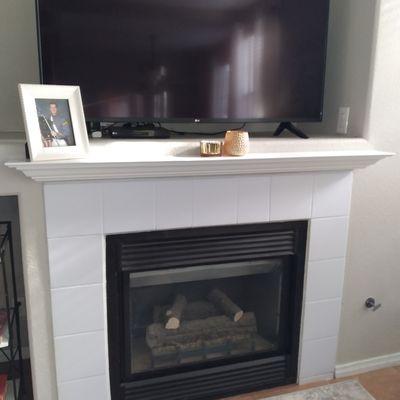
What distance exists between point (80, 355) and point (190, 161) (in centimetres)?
80

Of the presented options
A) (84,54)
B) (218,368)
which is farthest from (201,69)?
(218,368)

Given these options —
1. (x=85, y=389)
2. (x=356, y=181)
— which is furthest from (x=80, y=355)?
(x=356, y=181)

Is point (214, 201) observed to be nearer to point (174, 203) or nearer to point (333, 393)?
point (174, 203)

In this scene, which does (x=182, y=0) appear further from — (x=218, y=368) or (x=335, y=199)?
(x=218, y=368)

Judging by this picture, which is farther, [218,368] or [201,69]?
[218,368]

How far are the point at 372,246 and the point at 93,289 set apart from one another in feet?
3.87

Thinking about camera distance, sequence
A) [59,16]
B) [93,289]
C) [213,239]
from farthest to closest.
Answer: [213,239]
[93,289]
[59,16]

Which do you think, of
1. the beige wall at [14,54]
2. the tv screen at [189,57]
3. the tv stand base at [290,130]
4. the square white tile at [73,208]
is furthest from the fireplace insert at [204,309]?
the beige wall at [14,54]

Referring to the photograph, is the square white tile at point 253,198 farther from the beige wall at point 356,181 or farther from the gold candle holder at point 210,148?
the beige wall at point 356,181

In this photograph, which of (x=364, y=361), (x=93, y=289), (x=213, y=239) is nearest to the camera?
(x=93, y=289)

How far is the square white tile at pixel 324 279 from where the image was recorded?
1.80 metres

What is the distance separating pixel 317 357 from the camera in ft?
6.26

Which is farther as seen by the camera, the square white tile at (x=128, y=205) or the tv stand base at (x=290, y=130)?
the tv stand base at (x=290, y=130)

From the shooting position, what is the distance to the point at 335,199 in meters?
1.76
